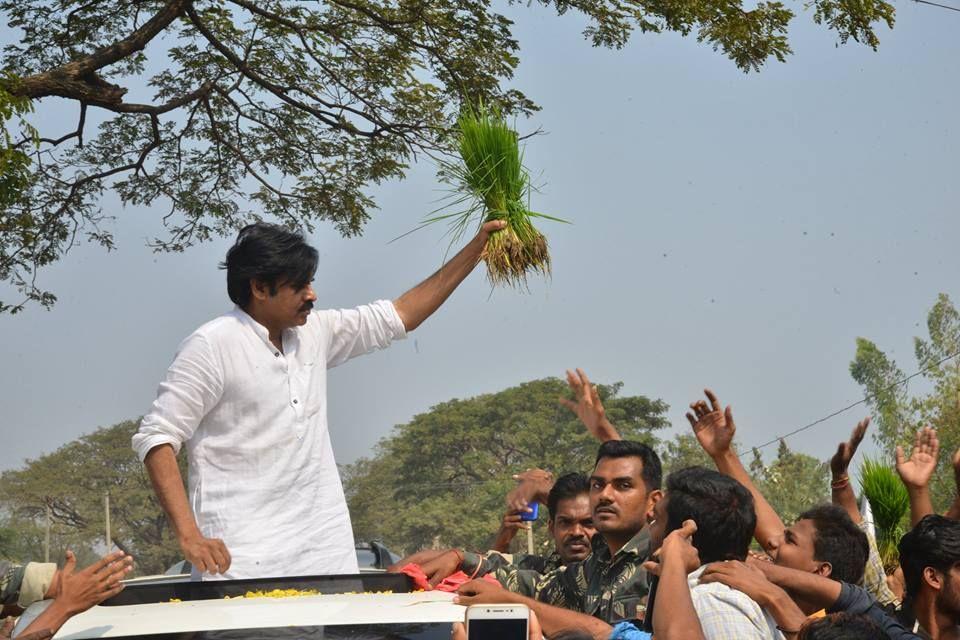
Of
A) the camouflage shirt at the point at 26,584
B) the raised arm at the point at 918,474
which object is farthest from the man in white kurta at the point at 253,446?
the raised arm at the point at 918,474

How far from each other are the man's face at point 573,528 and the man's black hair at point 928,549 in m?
1.62

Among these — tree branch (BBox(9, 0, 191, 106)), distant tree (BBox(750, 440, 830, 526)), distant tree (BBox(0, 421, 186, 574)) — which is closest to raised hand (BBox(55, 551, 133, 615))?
tree branch (BBox(9, 0, 191, 106))

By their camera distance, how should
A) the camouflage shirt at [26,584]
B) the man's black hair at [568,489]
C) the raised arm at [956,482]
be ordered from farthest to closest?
the man's black hair at [568,489]
the camouflage shirt at [26,584]
the raised arm at [956,482]

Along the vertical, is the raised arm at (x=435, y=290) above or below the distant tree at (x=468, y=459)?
below

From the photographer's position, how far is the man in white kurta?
15.3ft

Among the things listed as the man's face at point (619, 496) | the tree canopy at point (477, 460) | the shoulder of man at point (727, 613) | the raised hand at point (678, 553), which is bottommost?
the shoulder of man at point (727, 613)

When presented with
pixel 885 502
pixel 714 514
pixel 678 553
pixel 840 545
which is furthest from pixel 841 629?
pixel 885 502

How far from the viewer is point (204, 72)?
13.4 metres

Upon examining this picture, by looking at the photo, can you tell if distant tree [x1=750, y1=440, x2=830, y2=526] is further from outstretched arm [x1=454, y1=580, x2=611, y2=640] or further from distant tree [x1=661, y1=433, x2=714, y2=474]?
outstretched arm [x1=454, y1=580, x2=611, y2=640]

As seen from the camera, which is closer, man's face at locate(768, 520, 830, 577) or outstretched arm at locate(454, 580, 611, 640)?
outstretched arm at locate(454, 580, 611, 640)

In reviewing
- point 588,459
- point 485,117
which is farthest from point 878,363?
point 485,117

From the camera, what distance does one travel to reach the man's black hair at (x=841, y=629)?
3301 mm

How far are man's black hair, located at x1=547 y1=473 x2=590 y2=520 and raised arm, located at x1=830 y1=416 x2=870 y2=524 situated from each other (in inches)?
39.2

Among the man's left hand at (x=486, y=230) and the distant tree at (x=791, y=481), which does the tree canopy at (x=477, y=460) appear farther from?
the man's left hand at (x=486, y=230)
